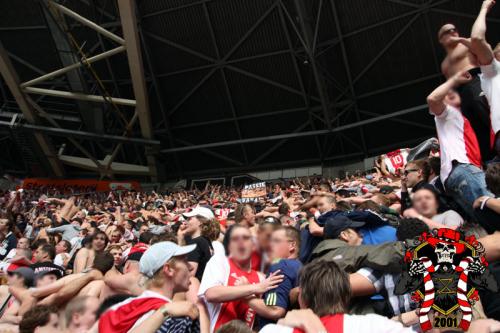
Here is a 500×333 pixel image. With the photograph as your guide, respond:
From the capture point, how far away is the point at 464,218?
343 cm

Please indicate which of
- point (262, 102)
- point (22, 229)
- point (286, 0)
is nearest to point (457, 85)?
point (22, 229)

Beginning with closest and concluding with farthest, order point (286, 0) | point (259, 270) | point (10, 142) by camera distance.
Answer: point (259, 270)
point (286, 0)
point (10, 142)

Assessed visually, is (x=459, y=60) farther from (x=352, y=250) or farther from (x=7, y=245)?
(x=7, y=245)

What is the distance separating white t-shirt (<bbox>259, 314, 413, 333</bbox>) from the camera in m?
2.12

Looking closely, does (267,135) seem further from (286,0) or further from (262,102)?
(286,0)

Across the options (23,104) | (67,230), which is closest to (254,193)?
(67,230)

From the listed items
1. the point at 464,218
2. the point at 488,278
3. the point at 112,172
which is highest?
the point at 112,172

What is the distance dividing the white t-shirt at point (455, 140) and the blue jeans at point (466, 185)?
0.08 meters

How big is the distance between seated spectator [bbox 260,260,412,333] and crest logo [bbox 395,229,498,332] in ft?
0.73

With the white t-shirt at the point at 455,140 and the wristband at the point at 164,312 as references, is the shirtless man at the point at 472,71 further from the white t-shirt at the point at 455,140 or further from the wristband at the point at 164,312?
the wristband at the point at 164,312

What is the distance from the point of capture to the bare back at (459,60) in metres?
3.58

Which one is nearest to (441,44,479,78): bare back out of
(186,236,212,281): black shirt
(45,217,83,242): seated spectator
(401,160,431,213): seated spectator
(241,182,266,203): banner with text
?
(401,160,431,213): seated spectator

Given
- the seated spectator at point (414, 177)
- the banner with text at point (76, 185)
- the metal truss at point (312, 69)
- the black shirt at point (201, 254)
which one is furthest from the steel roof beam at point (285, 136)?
the black shirt at point (201, 254)

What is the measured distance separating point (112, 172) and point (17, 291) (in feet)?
57.1
